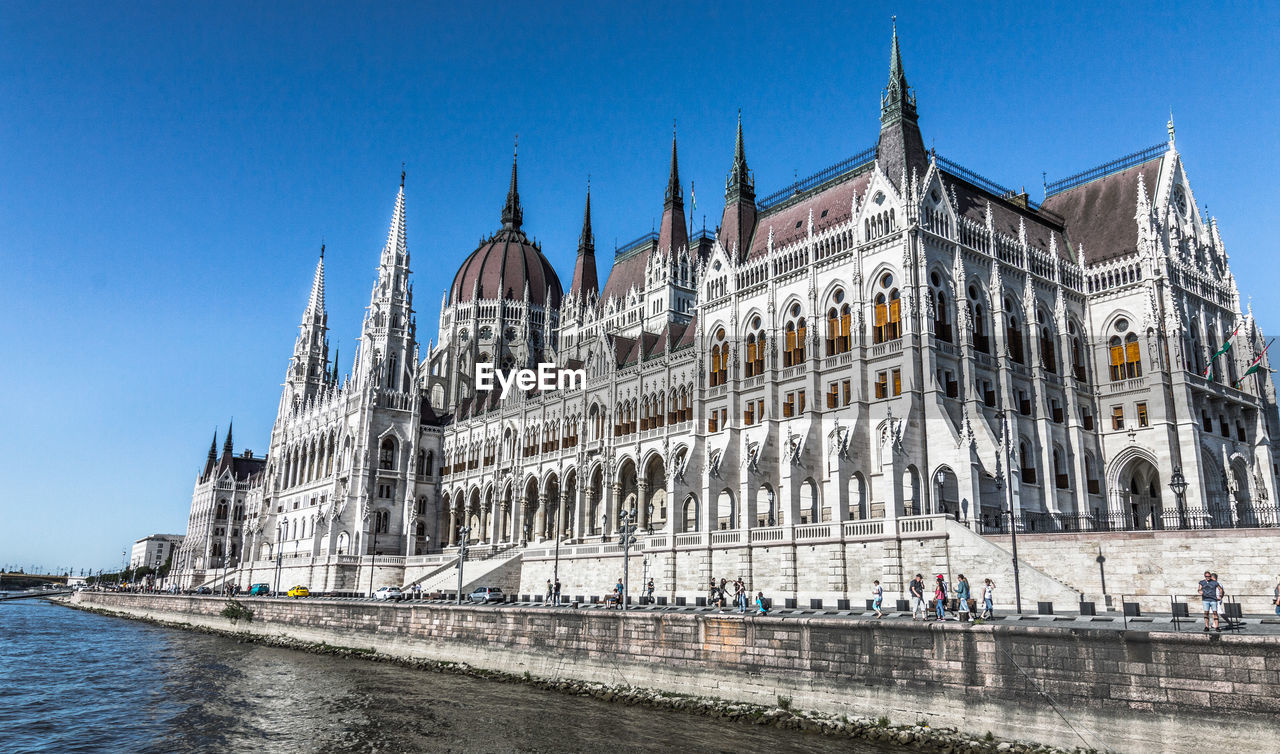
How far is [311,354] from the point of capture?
399 feet

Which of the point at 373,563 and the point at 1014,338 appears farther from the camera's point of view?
the point at 373,563

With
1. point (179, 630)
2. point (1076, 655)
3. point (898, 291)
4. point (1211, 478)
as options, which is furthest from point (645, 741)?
point (179, 630)

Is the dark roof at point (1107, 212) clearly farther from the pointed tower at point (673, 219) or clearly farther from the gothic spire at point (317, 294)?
the gothic spire at point (317, 294)

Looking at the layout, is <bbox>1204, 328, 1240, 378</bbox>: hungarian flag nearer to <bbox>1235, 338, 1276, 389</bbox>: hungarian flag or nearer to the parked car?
<bbox>1235, 338, 1276, 389</bbox>: hungarian flag

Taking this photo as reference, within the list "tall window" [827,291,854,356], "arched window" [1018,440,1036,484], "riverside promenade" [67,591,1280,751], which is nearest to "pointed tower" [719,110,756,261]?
"tall window" [827,291,854,356]

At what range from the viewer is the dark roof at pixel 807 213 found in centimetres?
6019

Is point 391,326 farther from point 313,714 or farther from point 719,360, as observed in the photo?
point 313,714

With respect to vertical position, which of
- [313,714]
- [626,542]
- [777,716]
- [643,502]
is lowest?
[313,714]

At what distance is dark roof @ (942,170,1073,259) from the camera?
191ft

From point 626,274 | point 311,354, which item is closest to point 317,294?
point 311,354

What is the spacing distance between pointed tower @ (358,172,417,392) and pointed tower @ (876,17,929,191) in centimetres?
5480

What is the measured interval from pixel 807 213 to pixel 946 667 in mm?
41758

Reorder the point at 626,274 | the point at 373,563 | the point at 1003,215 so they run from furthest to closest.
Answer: the point at 626,274, the point at 373,563, the point at 1003,215

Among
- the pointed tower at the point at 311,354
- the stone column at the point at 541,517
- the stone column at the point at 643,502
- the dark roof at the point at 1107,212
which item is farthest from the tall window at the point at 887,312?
→ the pointed tower at the point at 311,354
